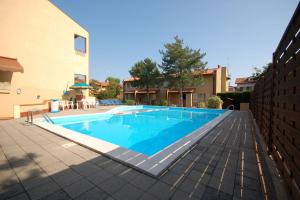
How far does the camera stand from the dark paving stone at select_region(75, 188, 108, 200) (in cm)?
244

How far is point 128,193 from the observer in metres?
2.56

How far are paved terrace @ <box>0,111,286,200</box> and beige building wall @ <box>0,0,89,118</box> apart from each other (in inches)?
413

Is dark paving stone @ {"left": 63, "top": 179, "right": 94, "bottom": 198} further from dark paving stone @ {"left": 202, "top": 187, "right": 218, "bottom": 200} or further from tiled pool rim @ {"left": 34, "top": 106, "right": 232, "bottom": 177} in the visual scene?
dark paving stone @ {"left": 202, "top": 187, "right": 218, "bottom": 200}

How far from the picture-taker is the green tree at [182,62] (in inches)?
888

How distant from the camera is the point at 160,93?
3012 centimetres

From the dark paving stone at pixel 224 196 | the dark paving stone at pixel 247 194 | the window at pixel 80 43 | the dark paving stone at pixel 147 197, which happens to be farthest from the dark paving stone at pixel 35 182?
the window at pixel 80 43

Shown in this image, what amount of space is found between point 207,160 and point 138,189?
209 centimetres

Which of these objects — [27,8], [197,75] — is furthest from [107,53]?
[197,75]

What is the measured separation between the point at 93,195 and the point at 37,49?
15.9 meters

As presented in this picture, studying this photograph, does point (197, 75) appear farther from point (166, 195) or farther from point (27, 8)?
point (166, 195)

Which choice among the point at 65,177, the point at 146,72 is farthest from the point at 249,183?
the point at 146,72

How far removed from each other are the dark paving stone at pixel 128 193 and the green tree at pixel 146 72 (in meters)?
25.4

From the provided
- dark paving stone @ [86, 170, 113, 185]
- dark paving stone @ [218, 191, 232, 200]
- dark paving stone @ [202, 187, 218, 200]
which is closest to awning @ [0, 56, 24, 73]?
dark paving stone @ [86, 170, 113, 185]

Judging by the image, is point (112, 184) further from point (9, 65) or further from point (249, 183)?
point (9, 65)
